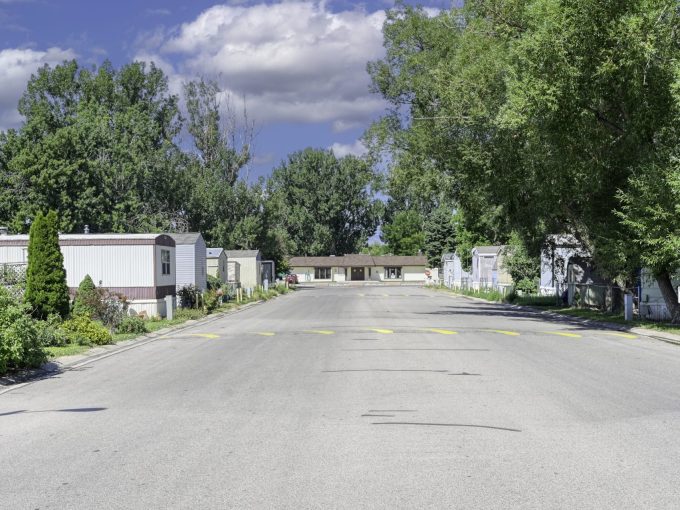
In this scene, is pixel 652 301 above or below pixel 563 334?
above

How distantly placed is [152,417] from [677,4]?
66.6ft

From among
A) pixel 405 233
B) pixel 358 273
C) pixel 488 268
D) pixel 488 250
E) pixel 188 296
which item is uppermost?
pixel 405 233

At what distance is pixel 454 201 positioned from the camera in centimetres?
3678

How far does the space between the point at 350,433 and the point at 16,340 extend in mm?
8059

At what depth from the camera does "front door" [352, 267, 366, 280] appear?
117 metres

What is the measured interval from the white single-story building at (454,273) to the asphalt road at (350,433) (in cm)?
5621

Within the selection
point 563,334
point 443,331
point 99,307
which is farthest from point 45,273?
point 563,334

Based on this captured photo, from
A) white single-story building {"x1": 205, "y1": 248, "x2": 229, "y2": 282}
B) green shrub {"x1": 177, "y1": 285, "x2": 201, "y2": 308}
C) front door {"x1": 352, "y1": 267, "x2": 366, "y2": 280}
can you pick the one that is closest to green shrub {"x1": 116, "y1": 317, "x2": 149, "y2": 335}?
green shrub {"x1": 177, "y1": 285, "x2": 201, "y2": 308}

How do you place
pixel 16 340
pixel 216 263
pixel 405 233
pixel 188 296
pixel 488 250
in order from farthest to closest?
pixel 405 233 < pixel 488 250 < pixel 216 263 < pixel 188 296 < pixel 16 340

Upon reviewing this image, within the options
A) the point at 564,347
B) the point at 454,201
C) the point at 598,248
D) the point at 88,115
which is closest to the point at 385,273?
the point at 88,115

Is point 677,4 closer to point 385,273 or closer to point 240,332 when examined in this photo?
point 240,332

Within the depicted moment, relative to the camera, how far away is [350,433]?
8414 mm

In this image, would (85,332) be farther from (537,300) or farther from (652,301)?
(537,300)

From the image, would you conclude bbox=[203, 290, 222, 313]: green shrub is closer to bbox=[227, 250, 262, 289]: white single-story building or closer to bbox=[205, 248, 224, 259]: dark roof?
bbox=[205, 248, 224, 259]: dark roof
